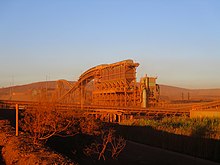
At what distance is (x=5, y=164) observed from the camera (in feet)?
35.6

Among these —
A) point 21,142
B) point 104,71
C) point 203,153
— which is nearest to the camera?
point 21,142

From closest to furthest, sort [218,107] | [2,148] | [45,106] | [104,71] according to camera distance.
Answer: [2,148] < [45,106] < [218,107] < [104,71]

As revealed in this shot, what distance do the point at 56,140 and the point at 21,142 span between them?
3.58 metres

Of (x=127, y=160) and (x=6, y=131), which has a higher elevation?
(x=6, y=131)

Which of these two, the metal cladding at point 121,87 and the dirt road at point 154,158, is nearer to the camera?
the dirt road at point 154,158

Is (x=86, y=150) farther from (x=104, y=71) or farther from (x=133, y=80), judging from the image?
(x=104, y=71)

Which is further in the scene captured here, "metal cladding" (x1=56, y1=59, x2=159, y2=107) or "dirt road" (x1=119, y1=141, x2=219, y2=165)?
"metal cladding" (x1=56, y1=59, x2=159, y2=107)

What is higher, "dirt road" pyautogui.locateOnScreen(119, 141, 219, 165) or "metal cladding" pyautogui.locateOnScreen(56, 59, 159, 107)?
"metal cladding" pyautogui.locateOnScreen(56, 59, 159, 107)

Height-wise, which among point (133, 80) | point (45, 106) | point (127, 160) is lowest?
point (127, 160)

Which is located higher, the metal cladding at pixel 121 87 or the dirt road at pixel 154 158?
the metal cladding at pixel 121 87

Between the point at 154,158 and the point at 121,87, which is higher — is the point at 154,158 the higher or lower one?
the lower one

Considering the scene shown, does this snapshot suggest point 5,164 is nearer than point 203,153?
Yes

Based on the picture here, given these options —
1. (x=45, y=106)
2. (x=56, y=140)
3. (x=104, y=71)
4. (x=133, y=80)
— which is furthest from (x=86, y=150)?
(x=104, y=71)

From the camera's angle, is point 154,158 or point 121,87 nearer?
point 154,158
